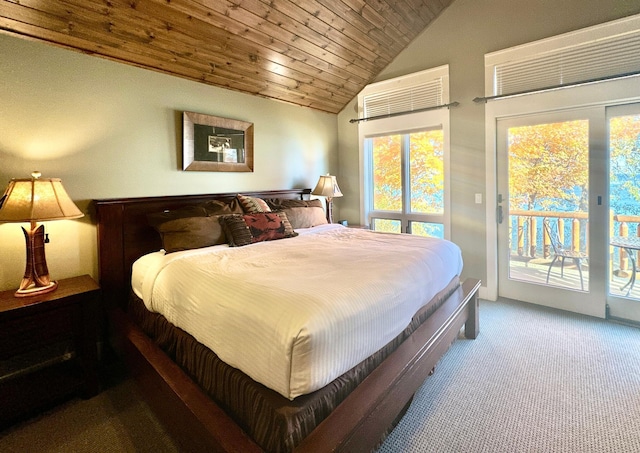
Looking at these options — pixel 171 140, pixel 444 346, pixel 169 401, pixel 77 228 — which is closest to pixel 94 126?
pixel 171 140

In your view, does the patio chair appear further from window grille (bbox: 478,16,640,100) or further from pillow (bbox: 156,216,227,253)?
pillow (bbox: 156,216,227,253)

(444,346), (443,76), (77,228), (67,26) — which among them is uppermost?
(443,76)

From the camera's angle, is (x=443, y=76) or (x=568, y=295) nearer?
(x=568, y=295)

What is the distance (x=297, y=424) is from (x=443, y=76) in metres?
3.81

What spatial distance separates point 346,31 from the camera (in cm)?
328

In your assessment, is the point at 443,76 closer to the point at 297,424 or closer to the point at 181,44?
the point at 181,44

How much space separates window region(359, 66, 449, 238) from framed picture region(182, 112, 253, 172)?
1.76 meters

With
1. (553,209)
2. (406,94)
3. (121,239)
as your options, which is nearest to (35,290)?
(121,239)

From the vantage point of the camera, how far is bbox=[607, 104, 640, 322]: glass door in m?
2.73

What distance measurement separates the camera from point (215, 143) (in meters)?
3.17

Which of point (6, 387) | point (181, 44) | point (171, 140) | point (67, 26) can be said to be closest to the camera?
point (6, 387)

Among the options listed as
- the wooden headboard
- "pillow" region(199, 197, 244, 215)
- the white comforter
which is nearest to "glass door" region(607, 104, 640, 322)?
the white comforter

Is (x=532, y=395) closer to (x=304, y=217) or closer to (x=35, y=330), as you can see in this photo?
(x=304, y=217)

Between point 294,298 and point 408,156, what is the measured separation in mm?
3296
